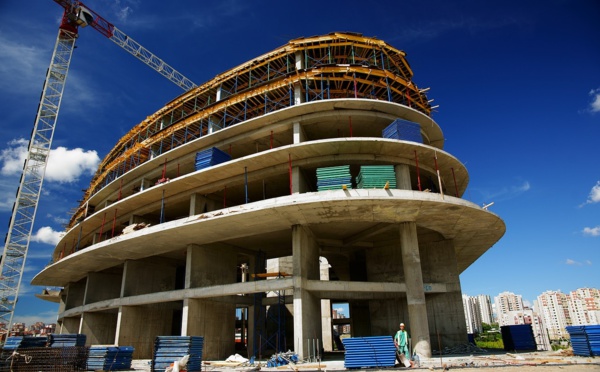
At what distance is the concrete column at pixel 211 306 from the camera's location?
19.7 meters

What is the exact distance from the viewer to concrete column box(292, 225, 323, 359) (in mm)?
16312

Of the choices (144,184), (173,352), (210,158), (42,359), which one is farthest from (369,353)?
(144,184)

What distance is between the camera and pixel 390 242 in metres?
23.5

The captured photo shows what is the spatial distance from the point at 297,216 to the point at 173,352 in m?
7.90

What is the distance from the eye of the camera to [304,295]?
1711 centimetres

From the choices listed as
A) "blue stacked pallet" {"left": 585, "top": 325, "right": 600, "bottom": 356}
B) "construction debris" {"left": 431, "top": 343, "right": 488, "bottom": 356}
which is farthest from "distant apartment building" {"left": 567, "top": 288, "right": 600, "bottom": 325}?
"blue stacked pallet" {"left": 585, "top": 325, "right": 600, "bottom": 356}

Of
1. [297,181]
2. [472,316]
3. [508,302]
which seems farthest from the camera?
[508,302]

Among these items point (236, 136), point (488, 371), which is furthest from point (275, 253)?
point (488, 371)

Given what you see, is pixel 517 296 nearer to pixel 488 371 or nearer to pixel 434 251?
pixel 434 251

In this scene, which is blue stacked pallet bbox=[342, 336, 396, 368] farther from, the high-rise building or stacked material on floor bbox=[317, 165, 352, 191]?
the high-rise building

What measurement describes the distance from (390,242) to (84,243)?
92.1 ft

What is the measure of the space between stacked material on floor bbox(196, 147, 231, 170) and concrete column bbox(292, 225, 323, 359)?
669cm

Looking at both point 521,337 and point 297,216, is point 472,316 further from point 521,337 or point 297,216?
point 297,216

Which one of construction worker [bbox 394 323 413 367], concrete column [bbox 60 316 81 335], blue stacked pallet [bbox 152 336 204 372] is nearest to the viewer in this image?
construction worker [bbox 394 323 413 367]
